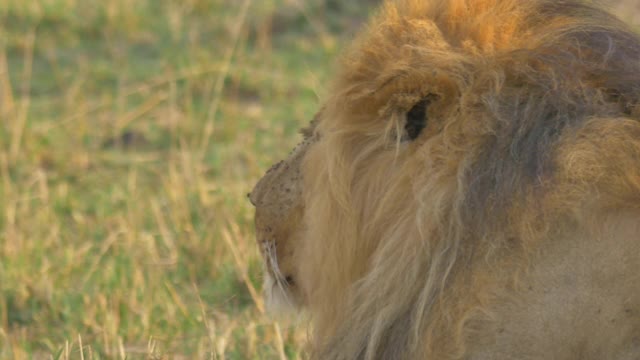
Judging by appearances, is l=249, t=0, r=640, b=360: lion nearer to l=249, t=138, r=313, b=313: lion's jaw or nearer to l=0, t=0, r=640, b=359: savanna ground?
l=249, t=138, r=313, b=313: lion's jaw

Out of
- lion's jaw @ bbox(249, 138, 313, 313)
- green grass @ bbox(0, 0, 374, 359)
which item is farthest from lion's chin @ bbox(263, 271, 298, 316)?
green grass @ bbox(0, 0, 374, 359)

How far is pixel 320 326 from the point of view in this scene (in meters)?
2.15

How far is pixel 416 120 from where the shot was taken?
78.9 inches

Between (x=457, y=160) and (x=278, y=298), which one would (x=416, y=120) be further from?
(x=278, y=298)

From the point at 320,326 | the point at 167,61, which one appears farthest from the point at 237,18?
the point at 320,326

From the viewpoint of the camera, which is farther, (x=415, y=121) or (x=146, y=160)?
(x=146, y=160)

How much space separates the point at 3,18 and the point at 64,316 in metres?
3.66

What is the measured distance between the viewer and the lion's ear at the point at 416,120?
2.00 meters

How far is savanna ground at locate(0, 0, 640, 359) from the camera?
3701 millimetres

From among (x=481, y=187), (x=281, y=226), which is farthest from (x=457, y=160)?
(x=281, y=226)

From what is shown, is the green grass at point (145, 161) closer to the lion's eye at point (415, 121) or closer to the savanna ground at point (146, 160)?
the savanna ground at point (146, 160)

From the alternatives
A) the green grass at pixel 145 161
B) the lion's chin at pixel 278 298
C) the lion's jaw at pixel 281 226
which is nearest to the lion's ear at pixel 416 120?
the lion's jaw at pixel 281 226

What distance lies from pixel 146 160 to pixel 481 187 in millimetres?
3661

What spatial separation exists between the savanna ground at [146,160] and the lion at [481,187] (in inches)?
21.5
